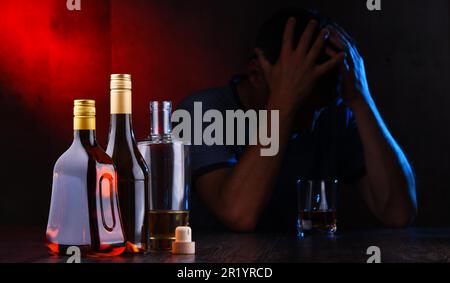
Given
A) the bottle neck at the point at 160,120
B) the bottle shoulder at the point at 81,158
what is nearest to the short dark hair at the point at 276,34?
the bottle neck at the point at 160,120

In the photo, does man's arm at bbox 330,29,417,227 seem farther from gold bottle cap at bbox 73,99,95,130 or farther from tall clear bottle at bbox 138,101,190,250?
gold bottle cap at bbox 73,99,95,130

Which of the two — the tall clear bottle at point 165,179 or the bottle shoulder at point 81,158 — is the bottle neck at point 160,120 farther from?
the bottle shoulder at point 81,158

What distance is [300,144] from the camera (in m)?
2.31

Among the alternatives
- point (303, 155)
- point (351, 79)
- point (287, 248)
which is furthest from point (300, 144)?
point (287, 248)

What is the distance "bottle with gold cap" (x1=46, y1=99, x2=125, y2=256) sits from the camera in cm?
104

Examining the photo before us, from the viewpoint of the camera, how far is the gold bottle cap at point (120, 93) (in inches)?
42.0

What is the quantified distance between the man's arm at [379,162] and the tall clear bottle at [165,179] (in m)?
0.96

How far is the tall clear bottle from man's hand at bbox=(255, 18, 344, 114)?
0.85 m

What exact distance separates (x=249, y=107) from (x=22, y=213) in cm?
92

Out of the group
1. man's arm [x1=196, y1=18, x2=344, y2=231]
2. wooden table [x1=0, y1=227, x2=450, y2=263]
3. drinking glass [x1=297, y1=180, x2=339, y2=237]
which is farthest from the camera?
man's arm [x1=196, y1=18, x2=344, y2=231]

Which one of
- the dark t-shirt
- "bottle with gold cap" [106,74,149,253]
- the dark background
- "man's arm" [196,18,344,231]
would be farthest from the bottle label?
the dark background

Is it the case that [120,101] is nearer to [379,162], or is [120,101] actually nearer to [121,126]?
[121,126]

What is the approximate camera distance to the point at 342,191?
2.65 m

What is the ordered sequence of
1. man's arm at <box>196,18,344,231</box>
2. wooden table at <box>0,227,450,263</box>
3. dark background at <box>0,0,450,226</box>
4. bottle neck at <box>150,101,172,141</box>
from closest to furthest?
wooden table at <box>0,227,450,263</box> < bottle neck at <box>150,101,172,141</box> < man's arm at <box>196,18,344,231</box> < dark background at <box>0,0,450,226</box>
